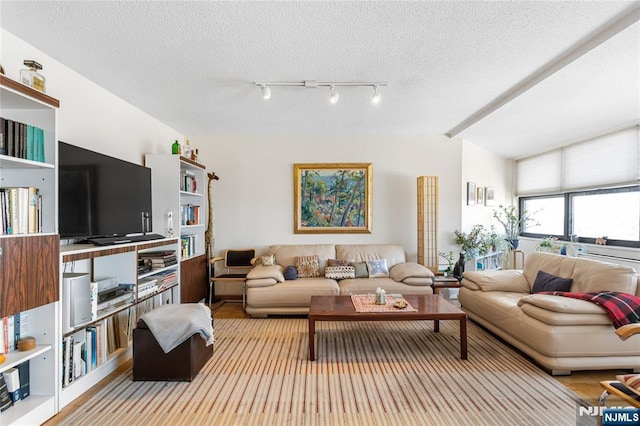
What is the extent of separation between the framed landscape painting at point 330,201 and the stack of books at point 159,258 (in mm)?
2035

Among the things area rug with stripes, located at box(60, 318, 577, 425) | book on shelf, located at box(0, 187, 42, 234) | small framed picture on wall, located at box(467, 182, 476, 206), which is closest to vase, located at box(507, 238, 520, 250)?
small framed picture on wall, located at box(467, 182, 476, 206)

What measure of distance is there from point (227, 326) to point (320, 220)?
2.16 metres

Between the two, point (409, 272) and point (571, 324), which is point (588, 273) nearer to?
point (571, 324)

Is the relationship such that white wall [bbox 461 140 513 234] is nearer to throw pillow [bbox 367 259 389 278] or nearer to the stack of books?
throw pillow [bbox 367 259 389 278]

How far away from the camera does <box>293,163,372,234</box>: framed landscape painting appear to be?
16.8 ft

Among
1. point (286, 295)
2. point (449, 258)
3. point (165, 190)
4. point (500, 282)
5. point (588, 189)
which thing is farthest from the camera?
point (449, 258)

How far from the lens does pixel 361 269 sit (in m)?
4.52

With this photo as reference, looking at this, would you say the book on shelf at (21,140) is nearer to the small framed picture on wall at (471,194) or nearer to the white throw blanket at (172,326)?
the white throw blanket at (172,326)

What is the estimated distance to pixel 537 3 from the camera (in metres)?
1.95

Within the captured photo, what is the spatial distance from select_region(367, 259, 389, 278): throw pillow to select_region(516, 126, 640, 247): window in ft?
9.83

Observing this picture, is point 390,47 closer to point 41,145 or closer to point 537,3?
point 537,3

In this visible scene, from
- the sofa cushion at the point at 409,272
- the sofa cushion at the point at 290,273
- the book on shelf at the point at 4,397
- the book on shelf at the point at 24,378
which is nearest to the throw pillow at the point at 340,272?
the sofa cushion at the point at 290,273

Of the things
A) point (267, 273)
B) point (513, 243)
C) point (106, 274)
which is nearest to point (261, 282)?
point (267, 273)

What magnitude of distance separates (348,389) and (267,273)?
207cm
